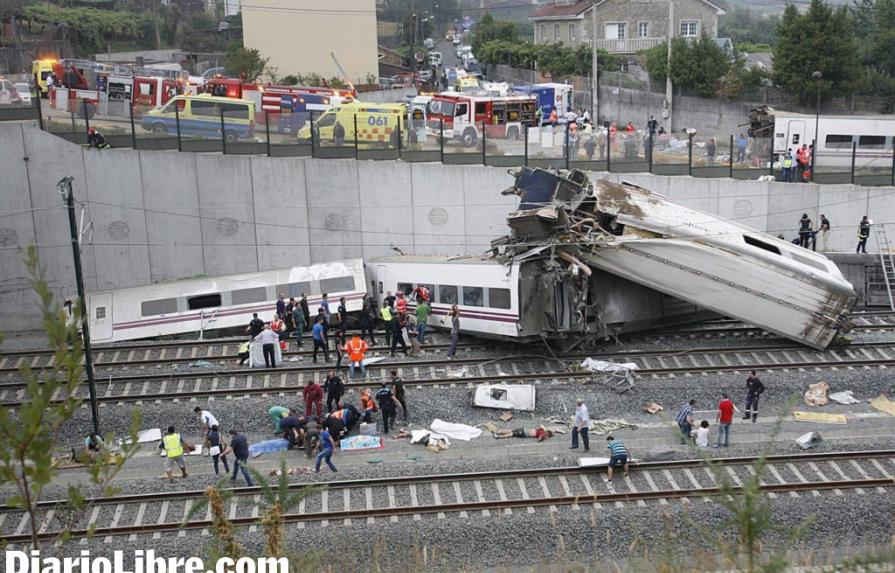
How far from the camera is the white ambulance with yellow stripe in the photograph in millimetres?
32188

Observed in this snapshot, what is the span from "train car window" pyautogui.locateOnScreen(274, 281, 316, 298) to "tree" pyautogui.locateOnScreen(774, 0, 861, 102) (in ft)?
106

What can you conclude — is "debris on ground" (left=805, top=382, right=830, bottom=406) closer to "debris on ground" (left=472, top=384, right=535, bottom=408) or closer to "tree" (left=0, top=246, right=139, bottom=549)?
"debris on ground" (left=472, top=384, right=535, bottom=408)

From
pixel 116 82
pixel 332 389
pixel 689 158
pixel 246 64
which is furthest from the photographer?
pixel 246 64

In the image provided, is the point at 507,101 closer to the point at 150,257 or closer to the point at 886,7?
the point at 150,257

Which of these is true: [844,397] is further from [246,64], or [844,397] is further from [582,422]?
[246,64]

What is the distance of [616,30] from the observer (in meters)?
70.1

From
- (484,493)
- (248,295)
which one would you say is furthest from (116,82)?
(484,493)

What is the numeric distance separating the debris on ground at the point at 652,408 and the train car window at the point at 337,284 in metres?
9.87

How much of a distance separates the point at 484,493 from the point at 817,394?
344 inches

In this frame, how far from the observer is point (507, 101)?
42.6m

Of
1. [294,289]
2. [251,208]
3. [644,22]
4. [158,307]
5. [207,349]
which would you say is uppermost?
[644,22]

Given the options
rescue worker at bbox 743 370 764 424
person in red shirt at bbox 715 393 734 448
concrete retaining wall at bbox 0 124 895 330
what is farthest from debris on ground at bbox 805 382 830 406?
concrete retaining wall at bbox 0 124 895 330

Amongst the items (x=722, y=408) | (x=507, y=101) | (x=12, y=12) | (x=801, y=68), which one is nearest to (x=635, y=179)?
(x=507, y=101)

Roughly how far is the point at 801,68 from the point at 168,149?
33.5 metres
